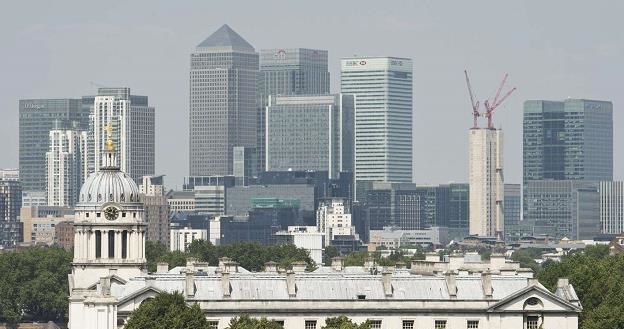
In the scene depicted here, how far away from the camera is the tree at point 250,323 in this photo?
127m

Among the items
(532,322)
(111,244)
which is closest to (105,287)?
(532,322)

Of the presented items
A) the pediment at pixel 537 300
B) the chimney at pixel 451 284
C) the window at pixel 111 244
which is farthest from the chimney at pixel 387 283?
the window at pixel 111 244

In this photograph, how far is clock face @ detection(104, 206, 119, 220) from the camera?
566 ft

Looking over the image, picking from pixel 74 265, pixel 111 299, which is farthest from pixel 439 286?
pixel 74 265

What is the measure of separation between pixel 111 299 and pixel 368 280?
13230 mm

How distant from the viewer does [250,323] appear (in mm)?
128125

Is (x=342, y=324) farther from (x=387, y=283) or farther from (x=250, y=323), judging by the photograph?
(x=387, y=283)

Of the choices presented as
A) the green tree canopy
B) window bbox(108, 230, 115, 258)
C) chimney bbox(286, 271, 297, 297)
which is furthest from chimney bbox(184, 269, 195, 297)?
window bbox(108, 230, 115, 258)

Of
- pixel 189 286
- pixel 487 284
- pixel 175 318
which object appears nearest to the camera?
pixel 175 318

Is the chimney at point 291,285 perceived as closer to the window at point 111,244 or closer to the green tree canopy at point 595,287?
the green tree canopy at point 595,287

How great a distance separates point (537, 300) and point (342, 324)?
492 inches

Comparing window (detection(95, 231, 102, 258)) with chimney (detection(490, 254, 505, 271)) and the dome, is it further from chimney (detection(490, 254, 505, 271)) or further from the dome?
chimney (detection(490, 254, 505, 271))

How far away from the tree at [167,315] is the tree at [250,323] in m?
1.63

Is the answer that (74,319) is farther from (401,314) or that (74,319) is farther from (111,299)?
(401,314)
